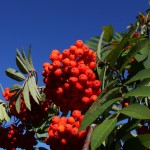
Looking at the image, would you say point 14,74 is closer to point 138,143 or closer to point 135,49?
point 135,49

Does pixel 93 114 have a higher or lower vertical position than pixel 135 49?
lower

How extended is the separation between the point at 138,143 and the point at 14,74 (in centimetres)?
151

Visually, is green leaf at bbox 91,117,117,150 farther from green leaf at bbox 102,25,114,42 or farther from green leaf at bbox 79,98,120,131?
green leaf at bbox 102,25,114,42

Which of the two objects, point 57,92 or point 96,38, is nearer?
point 57,92

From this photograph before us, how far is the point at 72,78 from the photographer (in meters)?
2.09

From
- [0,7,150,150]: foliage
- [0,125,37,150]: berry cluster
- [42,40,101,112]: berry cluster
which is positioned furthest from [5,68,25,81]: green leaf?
[0,125,37,150]: berry cluster

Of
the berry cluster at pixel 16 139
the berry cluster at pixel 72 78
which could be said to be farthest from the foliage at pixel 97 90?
the berry cluster at pixel 16 139

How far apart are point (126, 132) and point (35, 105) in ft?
4.78

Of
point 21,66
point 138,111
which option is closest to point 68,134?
point 138,111

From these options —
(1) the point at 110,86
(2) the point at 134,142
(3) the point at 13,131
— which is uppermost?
(3) the point at 13,131

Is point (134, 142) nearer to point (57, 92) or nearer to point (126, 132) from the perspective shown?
point (126, 132)

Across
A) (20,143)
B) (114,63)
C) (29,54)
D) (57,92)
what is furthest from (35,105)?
(114,63)

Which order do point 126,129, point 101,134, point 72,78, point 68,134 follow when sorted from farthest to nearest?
point 72,78
point 68,134
point 126,129
point 101,134

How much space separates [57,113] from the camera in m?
3.07
